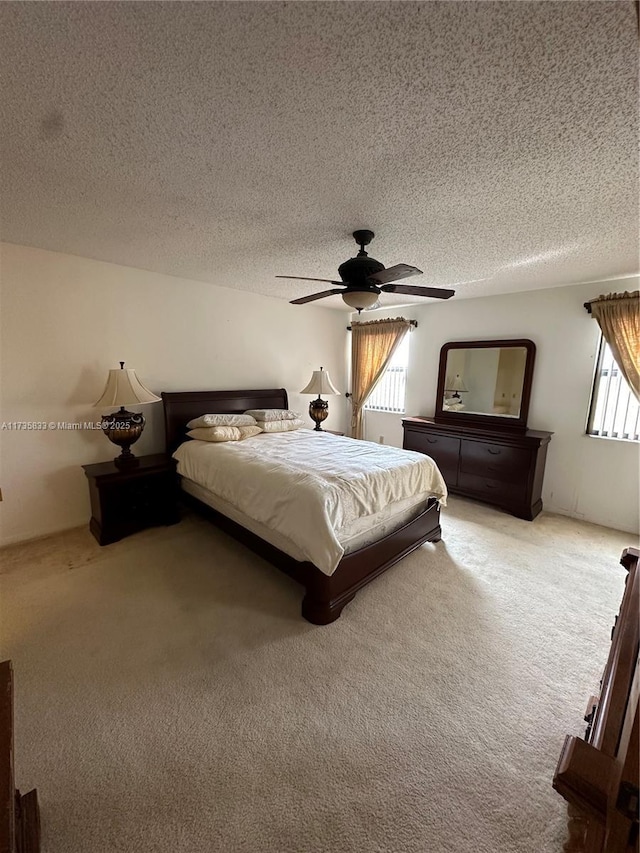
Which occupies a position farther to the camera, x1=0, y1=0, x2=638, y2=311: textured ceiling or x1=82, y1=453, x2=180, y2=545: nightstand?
x1=82, y1=453, x2=180, y2=545: nightstand

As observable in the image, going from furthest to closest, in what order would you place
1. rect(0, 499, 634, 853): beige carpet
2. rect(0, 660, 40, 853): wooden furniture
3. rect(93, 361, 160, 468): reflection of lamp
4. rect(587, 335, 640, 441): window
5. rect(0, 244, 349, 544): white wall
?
rect(587, 335, 640, 441): window → rect(93, 361, 160, 468): reflection of lamp → rect(0, 244, 349, 544): white wall → rect(0, 499, 634, 853): beige carpet → rect(0, 660, 40, 853): wooden furniture

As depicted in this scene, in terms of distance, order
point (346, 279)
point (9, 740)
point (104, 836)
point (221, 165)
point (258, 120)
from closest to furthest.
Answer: point (9, 740)
point (104, 836)
point (258, 120)
point (221, 165)
point (346, 279)

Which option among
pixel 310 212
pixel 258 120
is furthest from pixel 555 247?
pixel 258 120

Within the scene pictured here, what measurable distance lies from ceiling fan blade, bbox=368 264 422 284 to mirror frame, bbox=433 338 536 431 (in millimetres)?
2301

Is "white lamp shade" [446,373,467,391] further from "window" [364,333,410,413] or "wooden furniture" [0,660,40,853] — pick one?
"wooden furniture" [0,660,40,853]

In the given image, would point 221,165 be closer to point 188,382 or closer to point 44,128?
point 44,128

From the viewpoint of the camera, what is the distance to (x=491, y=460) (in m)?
3.70

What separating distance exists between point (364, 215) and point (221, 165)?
0.90m

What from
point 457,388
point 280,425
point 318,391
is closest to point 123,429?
point 280,425

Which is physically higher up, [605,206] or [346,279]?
[605,206]

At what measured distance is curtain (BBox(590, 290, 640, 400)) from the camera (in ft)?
9.93

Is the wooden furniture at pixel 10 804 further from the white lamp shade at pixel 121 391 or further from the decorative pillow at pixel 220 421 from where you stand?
the decorative pillow at pixel 220 421

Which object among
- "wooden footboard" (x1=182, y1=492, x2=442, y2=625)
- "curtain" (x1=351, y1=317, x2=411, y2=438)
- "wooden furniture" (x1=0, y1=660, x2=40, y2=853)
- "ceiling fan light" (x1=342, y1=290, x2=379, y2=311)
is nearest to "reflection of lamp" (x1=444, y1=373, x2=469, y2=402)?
"curtain" (x1=351, y1=317, x2=411, y2=438)

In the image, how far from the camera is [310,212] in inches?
82.0
